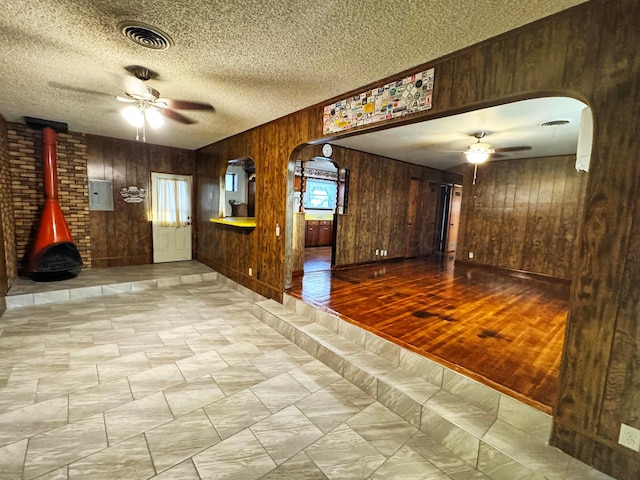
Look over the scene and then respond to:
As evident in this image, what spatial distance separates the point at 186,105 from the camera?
141 inches

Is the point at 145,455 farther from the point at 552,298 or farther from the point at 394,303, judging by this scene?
the point at 552,298

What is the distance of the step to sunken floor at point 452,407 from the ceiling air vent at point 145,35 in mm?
2935

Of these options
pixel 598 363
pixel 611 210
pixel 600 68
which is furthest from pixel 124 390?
pixel 600 68

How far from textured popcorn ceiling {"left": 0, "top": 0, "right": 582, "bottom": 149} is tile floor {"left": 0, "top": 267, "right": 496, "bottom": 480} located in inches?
107

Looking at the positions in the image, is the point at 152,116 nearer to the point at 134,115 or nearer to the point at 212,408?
the point at 134,115

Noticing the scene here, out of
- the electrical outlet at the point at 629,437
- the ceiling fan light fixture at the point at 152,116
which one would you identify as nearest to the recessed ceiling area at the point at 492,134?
the electrical outlet at the point at 629,437

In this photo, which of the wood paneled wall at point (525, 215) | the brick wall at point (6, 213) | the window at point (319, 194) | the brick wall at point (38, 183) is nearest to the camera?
the brick wall at point (6, 213)

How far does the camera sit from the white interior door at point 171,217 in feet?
21.0

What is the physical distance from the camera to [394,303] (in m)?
3.90

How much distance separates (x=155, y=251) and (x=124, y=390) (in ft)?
Answer: 15.2

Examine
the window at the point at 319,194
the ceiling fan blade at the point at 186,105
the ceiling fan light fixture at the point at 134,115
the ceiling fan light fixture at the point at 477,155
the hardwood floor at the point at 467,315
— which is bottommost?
the hardwood floor at the point at 467,315

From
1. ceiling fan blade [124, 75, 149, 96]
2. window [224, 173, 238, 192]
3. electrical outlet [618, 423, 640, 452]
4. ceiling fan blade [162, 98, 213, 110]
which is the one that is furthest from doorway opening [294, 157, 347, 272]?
electrical outlet [618, 423, 640, 452]

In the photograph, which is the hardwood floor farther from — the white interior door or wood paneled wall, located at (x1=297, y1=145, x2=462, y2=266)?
the white interior door

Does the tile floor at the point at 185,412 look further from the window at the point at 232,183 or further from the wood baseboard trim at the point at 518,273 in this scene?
the window at the point at 232,183
